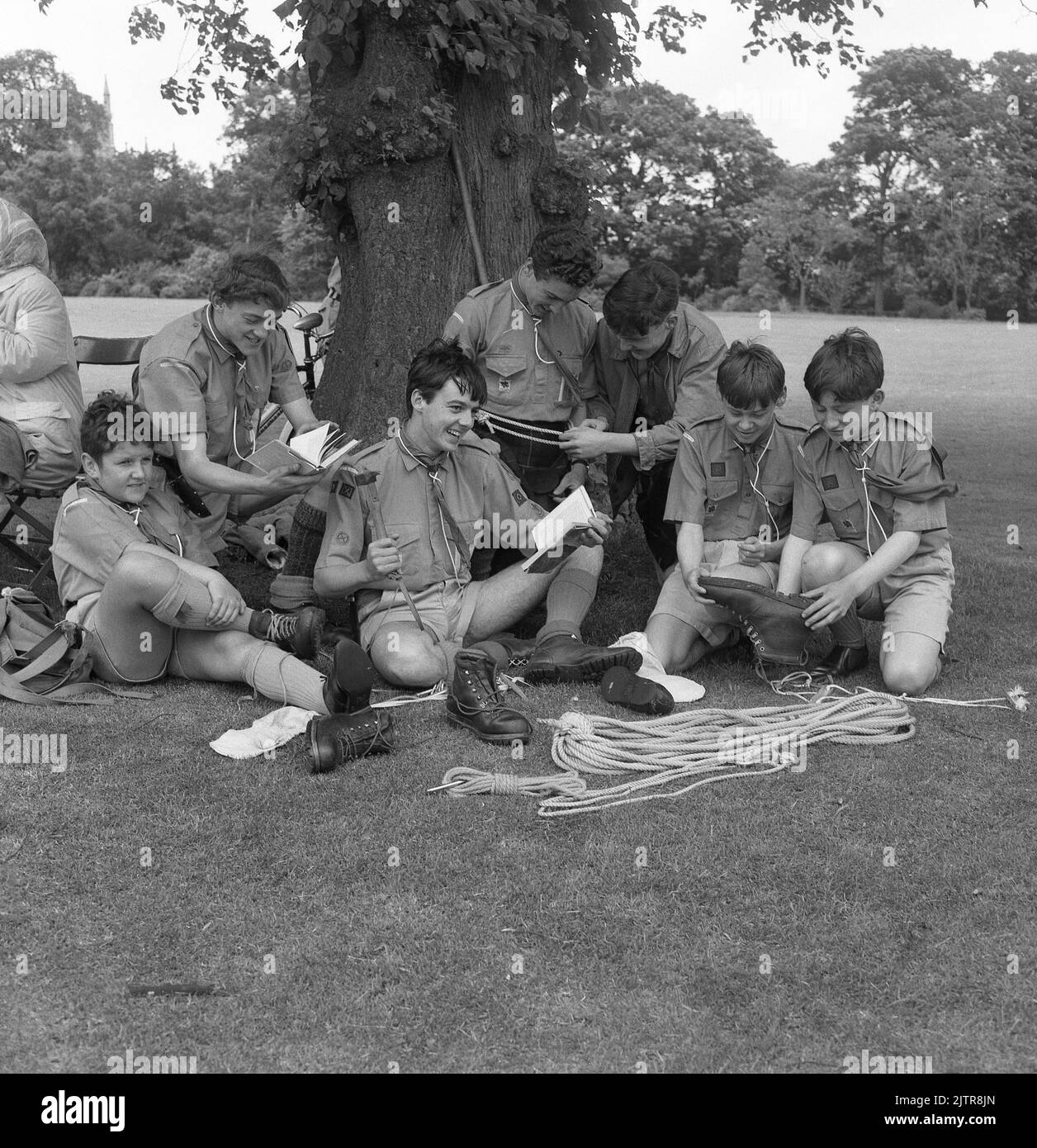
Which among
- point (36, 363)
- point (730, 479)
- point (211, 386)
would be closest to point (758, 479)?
point (730, 479)

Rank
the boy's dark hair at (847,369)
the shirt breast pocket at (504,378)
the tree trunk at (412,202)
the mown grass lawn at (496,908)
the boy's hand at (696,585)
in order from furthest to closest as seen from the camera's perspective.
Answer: the tree trunk at (412,202), the shirt breast pocket at (504,378), the boy's hand at (696,585), the boy's dark hair at (847,369), the mown grass lawn at (496,908)

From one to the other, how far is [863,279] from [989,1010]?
48566 millimetres

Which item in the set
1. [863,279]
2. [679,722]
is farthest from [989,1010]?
[863,279]

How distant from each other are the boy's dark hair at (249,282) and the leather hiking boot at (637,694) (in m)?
1.97

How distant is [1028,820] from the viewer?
141 inches

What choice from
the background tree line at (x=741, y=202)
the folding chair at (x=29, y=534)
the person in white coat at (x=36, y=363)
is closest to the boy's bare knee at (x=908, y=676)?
the folding chair at (x=29, y=534)

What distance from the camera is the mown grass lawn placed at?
8.55 ft

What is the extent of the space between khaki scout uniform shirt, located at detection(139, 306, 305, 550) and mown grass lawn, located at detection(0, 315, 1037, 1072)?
113 centimetres

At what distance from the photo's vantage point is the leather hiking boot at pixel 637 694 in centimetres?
443

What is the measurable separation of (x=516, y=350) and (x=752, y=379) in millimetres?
1140

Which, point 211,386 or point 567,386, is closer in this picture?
point 211,386

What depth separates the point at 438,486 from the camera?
4.91 metres

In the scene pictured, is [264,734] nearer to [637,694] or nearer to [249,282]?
[637,694]

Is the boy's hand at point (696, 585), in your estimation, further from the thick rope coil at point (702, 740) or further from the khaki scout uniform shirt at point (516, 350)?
the khaki scout uniform shirt at point (516, 350)
